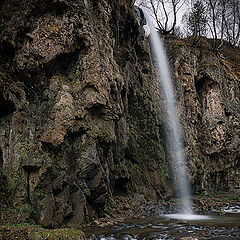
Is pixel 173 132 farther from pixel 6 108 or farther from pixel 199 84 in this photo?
pixel 6 108

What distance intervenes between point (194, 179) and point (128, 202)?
21.4 ft

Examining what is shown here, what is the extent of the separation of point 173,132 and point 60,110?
31.8 ft

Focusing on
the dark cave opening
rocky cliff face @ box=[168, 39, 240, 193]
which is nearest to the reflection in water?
the dark cave opening

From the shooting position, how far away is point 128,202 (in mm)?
11164

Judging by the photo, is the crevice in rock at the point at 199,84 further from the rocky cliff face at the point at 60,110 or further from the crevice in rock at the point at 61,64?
the crevice in rock at the point at 61,64

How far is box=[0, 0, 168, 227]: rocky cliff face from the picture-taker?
7.29 m

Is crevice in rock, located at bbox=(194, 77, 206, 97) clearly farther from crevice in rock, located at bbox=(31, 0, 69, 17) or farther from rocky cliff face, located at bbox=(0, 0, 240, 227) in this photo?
crevice in rock, located at bbox=(31, 0, 69, 17)

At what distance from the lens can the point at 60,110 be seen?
849cm

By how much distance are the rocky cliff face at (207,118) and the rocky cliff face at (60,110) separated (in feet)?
23.4

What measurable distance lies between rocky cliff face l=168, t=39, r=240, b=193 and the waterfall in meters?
0.71

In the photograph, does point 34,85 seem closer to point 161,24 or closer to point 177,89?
point 177,89

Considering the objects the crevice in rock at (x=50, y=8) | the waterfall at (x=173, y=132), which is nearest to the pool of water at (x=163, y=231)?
the waterfall at (x=173, y=132)

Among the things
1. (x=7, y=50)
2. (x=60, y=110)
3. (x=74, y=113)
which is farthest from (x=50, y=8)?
(x=74, y=113)

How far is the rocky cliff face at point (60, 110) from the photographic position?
7.29 meters
